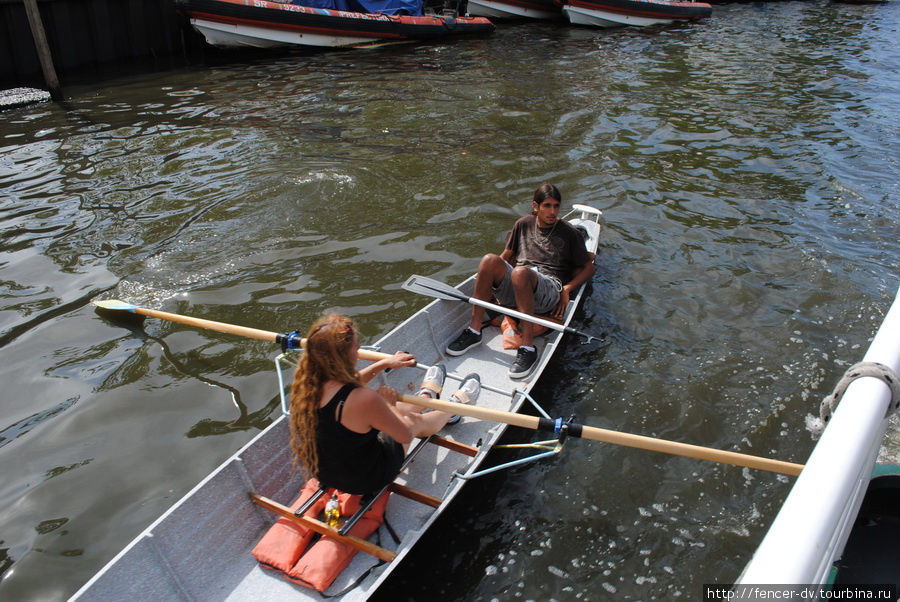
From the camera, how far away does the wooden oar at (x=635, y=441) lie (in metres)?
4.07

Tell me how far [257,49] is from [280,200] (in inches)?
533

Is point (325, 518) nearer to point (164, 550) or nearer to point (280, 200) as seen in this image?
point (164, 550)

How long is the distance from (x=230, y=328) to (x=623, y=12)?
84.3 ft

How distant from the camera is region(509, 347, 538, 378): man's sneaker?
629cm

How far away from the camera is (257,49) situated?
21062 mm

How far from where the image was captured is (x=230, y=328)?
19.7 ft

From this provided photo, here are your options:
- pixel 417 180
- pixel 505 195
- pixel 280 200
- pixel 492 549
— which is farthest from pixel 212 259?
pixel 492 549

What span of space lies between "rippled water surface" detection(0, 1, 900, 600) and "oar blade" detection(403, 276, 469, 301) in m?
1.05

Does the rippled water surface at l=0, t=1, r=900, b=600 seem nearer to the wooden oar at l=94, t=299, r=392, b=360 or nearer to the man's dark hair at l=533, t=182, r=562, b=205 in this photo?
the wooden oar at l=94, t=299, r=392, b=360

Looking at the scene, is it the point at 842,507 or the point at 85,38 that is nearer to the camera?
the point at 842,507

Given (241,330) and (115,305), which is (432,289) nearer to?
(241,330)

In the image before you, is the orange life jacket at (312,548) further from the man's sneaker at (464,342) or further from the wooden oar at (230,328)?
the man's sneaker at (464,342)

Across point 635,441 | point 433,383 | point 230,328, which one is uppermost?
point 635,441

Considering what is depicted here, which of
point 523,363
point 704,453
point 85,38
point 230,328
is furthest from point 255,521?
point 85,38
